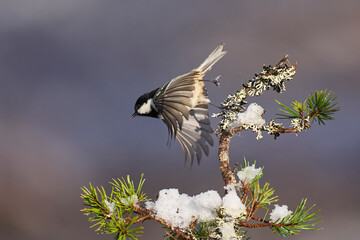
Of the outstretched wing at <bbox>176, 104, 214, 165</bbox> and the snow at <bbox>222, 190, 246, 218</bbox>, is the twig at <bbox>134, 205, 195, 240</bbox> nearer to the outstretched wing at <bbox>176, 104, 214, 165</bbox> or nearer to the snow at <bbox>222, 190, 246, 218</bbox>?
the snow at <bbox>222, 190, 246, 218</bbox>

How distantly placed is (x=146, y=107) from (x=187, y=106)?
434mm

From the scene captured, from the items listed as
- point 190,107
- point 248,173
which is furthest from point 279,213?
point 190,107

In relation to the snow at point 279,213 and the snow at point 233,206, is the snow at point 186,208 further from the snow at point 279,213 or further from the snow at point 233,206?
the snow at point 279,213

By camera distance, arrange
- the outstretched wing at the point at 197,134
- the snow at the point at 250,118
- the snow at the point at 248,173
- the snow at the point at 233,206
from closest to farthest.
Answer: the snow at the point at 233,206
the snow at the point at 248,173
the snow at the point at 250,118
the outstretched wing at the point at 197,134

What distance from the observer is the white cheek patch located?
8.47 feet

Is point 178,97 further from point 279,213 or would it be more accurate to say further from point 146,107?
point 279,213

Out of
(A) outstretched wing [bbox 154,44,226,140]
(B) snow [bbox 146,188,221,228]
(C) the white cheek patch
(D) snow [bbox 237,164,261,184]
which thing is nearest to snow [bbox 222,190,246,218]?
(B) snow [bbox 146,188,221,228]

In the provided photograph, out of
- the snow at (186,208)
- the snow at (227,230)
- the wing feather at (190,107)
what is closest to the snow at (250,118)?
the wing feather at (190,107)

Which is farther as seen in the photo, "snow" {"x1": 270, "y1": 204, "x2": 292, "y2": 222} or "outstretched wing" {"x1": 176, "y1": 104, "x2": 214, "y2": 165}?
"outstretched wing" {"x1": 176, "y1": 104, "x2": 214, "y2": 165}

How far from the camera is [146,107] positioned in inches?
105

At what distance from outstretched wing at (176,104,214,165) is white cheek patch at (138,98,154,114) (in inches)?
9.4

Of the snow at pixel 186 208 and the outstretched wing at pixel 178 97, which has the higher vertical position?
the outstretched wing at pixel 178 97

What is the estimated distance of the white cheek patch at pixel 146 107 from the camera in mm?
2582

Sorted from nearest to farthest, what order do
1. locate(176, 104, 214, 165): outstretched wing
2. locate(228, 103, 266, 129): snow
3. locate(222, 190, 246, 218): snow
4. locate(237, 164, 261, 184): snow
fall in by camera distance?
locate(222, 190, 246, 218): snow < locate(237, 164, 261, 184): snow < locate(228, 103, 266, 129): snow < locate(176, 104, 214, 165): outstretched wing
